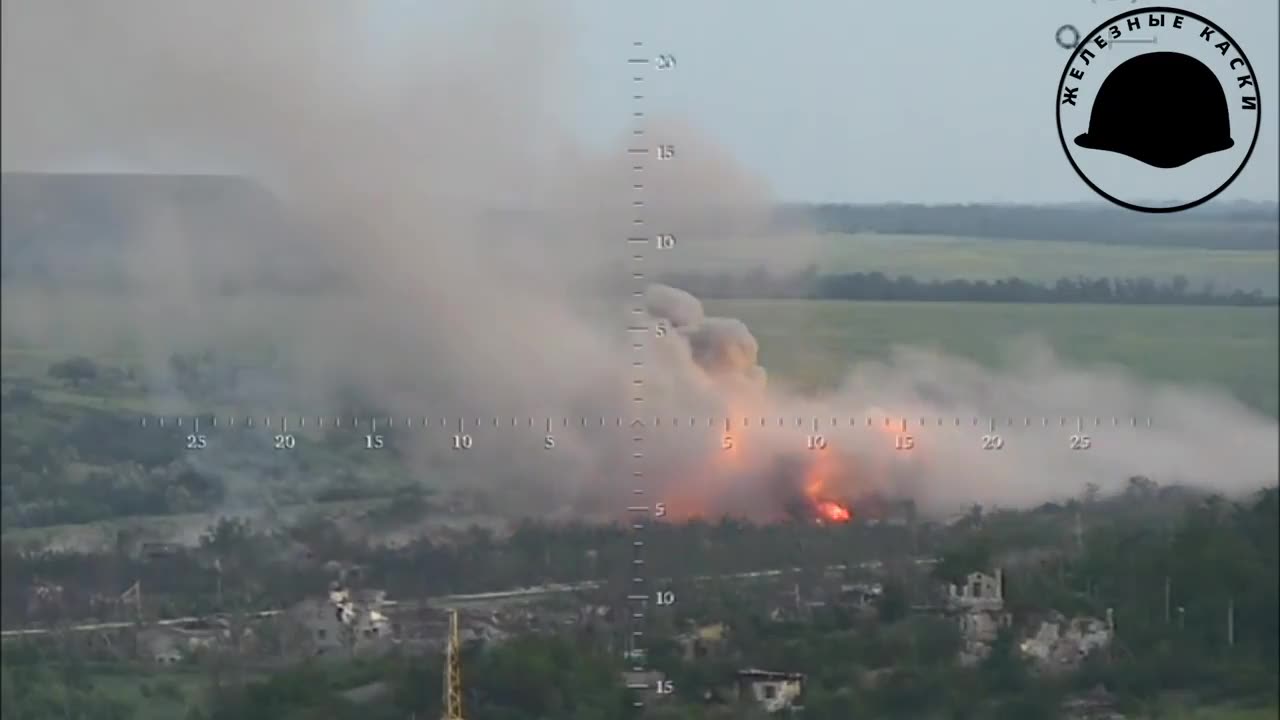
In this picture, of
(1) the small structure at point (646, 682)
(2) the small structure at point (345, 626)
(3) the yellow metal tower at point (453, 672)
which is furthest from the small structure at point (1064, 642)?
(2) the small structure at point (345, 626)

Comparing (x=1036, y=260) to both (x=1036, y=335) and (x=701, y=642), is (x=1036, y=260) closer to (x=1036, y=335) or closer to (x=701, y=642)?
(x=1036, y=335)

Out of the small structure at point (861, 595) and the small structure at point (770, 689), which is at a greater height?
the small structure at point (861, 595)

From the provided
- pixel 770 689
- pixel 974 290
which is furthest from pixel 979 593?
pixel 974 290

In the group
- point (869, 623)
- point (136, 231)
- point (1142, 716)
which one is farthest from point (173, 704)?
point (1142, 716)

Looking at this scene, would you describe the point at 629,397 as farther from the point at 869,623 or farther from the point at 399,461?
the point at 869,623

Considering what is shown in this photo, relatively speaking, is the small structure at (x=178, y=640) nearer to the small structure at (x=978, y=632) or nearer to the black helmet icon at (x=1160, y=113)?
the small structure at (x=978, y=632)

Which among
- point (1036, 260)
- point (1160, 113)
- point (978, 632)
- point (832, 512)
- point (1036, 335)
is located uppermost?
point (1160, 113)

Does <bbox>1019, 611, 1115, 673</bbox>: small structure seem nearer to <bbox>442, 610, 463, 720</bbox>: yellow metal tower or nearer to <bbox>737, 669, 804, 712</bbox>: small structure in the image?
<bbox>737, 669, 804, 712</bbox>: small structure
